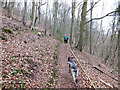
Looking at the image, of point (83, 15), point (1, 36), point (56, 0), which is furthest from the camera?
point (56, 0)

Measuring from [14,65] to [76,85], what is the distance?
389 cm

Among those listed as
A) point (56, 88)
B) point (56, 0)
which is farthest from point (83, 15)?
point (56, 0)

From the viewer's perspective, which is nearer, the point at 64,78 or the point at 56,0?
the point at 64,78

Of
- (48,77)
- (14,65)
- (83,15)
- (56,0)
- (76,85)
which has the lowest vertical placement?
(76,85)

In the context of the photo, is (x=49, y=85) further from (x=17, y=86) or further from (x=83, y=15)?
(x=83, y=15)

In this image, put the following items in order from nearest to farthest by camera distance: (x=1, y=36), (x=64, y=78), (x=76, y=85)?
(x=76, y=85) → (x=64, y=78) → (x=1, y=36)

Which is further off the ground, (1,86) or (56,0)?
(56,0)

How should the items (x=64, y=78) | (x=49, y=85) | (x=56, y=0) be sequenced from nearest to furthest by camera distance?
(x=49, y=85), (x=64, y=78), (x=56, y=0)

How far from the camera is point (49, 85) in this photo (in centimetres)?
602

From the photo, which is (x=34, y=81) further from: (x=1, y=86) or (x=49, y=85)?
(x=1, y=86)

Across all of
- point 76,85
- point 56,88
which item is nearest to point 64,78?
point 76,85

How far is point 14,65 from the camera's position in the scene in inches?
237

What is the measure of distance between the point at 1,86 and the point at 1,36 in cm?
535

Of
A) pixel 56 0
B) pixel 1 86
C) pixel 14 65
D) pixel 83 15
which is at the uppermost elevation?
pixel 56 0
